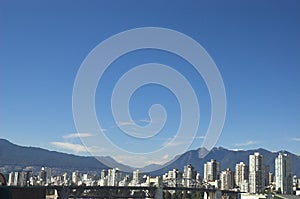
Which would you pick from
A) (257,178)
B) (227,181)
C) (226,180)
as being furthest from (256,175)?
(226,180)

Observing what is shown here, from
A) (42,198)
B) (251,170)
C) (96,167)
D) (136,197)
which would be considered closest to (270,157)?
(96,167)

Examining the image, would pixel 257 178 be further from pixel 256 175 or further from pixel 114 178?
pixel 114 178

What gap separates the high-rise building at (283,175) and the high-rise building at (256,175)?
2867 millimetres

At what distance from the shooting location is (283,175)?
46094 millimetres

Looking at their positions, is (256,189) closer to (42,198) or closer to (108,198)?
(108,198)

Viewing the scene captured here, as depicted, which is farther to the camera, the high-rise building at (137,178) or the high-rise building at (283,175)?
the high-rise building at (137,178)

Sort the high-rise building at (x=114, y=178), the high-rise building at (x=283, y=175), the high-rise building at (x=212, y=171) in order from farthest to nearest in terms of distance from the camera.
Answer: the high-rise building at (x=212, y=171) → the high-rise building at (x=114, y=178) → the high-rise building at (x=283, y=175)

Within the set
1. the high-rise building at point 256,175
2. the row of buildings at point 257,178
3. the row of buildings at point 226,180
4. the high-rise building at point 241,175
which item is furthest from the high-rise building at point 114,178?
the high-rise building at point 256,175

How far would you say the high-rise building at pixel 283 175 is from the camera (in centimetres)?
4325

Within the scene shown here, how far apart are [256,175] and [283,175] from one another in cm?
553

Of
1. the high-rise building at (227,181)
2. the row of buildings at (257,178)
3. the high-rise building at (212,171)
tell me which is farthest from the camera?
the high-rise building at (212,171)

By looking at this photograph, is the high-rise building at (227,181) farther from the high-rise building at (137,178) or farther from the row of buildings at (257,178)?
the high-rise building at (137,178)

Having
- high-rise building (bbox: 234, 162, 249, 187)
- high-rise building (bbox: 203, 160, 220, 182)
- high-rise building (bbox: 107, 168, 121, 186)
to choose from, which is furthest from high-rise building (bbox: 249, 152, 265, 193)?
high-rise building (bbox: 107, 168, 121, 186)

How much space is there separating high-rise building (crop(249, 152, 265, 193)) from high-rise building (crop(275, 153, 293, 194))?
2867 millimetres
